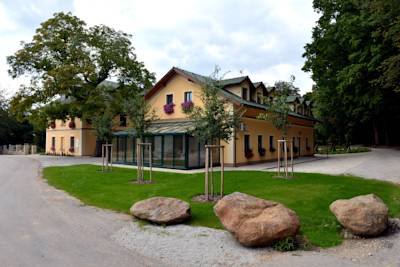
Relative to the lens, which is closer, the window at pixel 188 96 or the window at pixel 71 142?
the window at pixel 188 96

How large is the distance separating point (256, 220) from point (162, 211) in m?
2.24

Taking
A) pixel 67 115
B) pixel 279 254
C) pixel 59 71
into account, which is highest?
pixel 59 71

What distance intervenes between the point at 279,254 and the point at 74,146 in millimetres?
33698

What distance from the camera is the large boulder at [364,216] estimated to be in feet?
19.4

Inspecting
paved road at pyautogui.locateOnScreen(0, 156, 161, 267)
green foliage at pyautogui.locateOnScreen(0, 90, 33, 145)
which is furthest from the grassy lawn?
green foliage at pyautogui.locateOnScreen(0, 90, 33, 145)

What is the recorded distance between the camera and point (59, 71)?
25.6 m

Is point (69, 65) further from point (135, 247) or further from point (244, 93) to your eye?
point (135, 247)

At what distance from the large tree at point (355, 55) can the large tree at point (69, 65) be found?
16.4 m

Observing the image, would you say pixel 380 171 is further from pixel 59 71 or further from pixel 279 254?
pixel 59 71

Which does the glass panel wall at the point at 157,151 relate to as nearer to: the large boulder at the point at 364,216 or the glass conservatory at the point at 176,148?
the glass conservatory at the point at 176,148

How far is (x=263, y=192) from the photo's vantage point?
33.2 ft

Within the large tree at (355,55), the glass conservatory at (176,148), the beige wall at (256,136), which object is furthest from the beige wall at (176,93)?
the large tree at (355,55)

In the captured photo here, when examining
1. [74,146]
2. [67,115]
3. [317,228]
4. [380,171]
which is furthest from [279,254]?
[74,146]

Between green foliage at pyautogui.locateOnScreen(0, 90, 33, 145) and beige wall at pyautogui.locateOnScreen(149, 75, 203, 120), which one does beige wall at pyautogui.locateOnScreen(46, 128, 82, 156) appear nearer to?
green foliage at pyautogui.locateOnScreen(0, 90, 33, 145)
